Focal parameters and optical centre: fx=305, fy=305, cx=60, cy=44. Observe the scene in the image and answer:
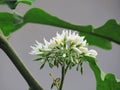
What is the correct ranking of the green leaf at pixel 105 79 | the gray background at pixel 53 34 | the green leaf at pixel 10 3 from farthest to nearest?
1. the gray background at pixel 53 34
2. the green leaf at pixel 105 79
3. the green leaf at pixel 10 3

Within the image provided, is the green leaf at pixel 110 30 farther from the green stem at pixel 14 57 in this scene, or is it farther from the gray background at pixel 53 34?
the gray background at pixel 53 34

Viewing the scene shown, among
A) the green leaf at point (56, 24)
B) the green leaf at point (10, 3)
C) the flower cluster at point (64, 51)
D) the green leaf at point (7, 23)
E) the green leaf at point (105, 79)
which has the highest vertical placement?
the green leaf at point (10, 3)

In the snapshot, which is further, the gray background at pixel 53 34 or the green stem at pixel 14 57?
the gray background at pixel 53 34

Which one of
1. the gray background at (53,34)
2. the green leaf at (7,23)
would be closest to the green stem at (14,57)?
the green leaf at (7,23)

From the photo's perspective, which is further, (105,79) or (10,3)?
(105,79)

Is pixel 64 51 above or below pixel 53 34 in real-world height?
above

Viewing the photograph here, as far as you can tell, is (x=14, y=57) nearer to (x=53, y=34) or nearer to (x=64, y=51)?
(x=64, y=51)

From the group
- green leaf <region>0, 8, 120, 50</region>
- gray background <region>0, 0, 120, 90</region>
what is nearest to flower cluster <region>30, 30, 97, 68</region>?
green leaf <region>0, 8, 120, 50</region>

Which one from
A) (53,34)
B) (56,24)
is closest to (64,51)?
(56,24)
